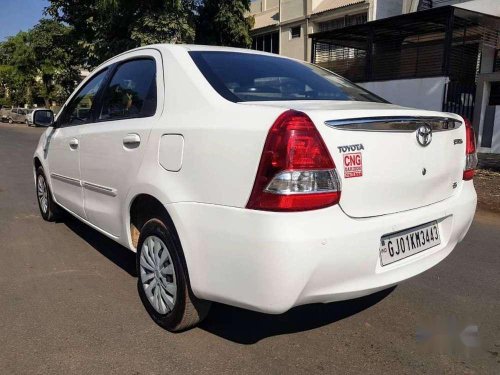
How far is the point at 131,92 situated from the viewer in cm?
329

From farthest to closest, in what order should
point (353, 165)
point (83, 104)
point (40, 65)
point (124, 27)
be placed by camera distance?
point (40, 65) < point (124, 27) < point (83, 104) < point (353, 165)

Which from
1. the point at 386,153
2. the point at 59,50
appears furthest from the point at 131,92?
the point at 59,50

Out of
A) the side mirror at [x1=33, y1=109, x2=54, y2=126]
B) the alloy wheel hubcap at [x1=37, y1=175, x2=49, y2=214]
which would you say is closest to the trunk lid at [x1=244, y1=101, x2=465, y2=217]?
the side mirror at [x1=33, y1=109, x2=54, y2=126]

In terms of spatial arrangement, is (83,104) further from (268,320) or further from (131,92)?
(268,320)

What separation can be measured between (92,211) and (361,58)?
15048mm

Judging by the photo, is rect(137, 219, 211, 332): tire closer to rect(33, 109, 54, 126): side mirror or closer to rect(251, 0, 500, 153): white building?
rect(33, 109, 54, 126): side mirror

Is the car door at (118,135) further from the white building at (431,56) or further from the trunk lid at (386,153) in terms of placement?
the white building at (431,56)

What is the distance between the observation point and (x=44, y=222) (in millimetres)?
5449

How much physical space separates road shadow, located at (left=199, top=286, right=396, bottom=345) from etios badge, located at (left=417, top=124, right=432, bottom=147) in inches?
48.9

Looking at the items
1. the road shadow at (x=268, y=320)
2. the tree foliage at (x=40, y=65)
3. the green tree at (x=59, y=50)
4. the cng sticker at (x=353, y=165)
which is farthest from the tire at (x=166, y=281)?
the tree foliage at (x=40, y=65)

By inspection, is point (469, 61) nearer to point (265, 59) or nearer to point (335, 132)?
point (265, 59)

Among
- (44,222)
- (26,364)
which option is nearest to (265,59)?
(26,364)

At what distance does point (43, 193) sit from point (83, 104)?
1.72 meters

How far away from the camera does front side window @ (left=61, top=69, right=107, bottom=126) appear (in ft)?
12.7
